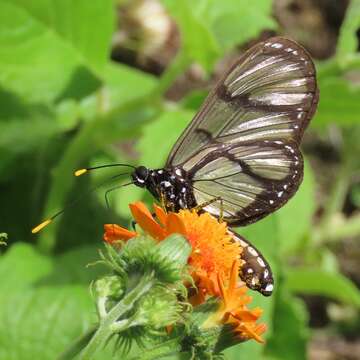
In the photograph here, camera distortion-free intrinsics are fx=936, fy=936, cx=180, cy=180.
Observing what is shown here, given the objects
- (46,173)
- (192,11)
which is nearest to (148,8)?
(46,173)

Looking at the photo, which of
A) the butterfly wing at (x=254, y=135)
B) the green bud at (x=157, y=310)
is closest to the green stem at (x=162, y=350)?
the green bud at (x=157, y=310)

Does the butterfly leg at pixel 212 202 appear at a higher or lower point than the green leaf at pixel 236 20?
lower

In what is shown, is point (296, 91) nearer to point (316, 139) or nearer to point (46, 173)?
point (46, 173)

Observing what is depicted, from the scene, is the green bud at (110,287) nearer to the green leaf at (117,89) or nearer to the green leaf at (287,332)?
the green leaf at (287,332)

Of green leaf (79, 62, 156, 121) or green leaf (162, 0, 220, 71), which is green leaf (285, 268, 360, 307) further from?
green leaf (162, 0, 220, 71)

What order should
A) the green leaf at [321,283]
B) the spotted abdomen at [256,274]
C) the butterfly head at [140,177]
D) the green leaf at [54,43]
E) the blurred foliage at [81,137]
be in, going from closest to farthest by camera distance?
the spotted abdomen at [256,274] < the butterfly head at [140,177] < the blurred foliage at [81,137] < the green leaf at [54,43] < the green leaf at [321,283]

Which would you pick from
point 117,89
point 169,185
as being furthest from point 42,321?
point 117,89

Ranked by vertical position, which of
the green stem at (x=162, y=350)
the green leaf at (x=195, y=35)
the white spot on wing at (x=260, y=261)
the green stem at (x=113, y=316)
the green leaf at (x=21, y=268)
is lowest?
the green leaf at (x=21, y=268)
